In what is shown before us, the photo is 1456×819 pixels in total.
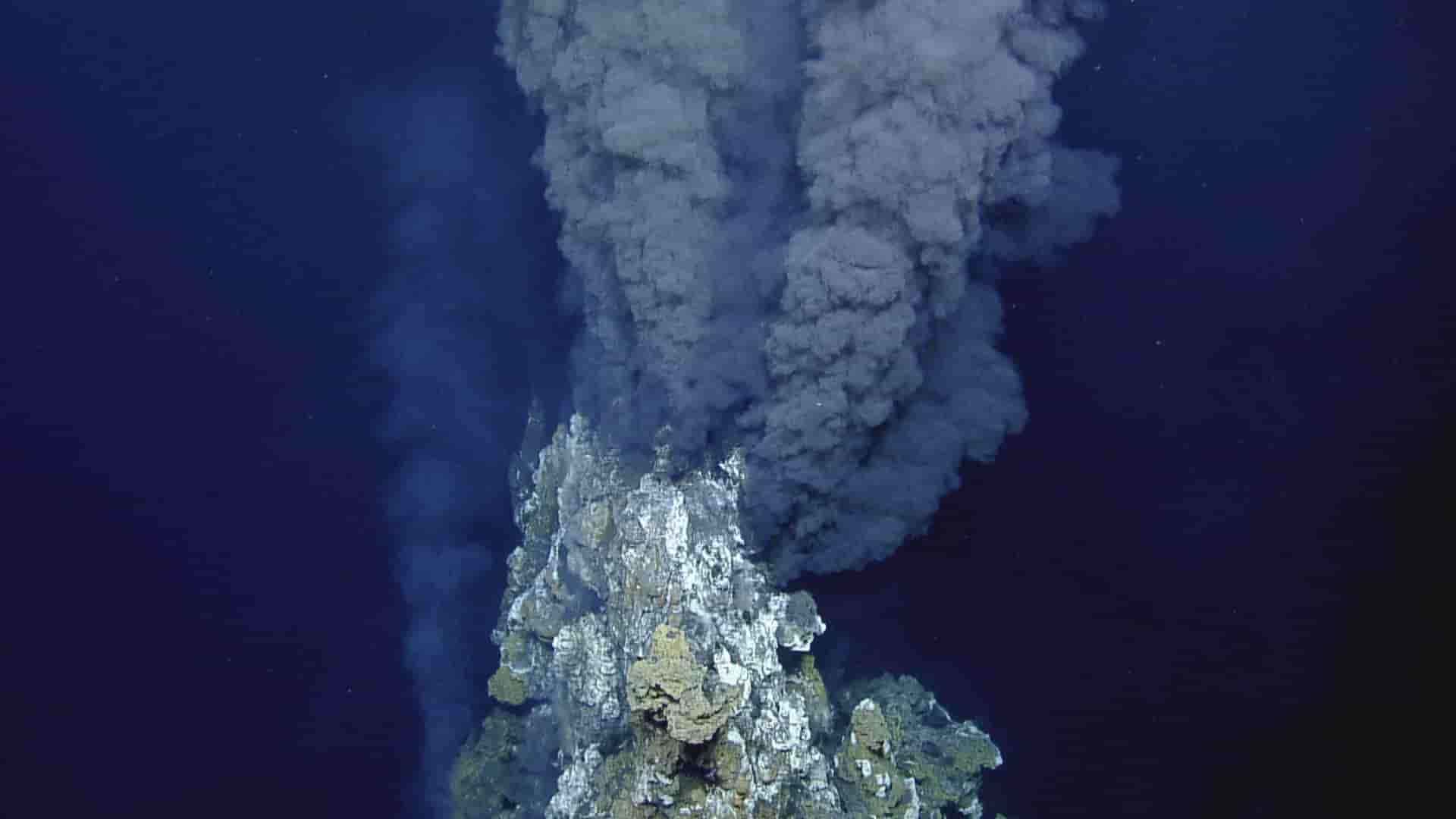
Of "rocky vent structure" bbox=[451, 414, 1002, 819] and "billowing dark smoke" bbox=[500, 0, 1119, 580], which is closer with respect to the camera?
"billowing dark smoke" bbox=[500, 0, 1119, 580]

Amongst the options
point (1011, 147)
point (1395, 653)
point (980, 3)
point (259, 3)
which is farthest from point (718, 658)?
point (259, 3)

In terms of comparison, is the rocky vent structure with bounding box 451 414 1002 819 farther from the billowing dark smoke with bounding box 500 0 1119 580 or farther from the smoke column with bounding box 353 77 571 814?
the smoke column with bounding box 353 77 571 814

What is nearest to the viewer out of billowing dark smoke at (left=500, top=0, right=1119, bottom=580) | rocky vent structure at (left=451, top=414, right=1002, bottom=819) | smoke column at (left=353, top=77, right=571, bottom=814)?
billowing dark smoke at (left=500, top=0, right=1119, bottom=580)

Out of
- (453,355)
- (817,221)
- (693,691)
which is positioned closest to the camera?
(693,691)

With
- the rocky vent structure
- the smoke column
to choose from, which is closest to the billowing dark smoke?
the rocky vent structure

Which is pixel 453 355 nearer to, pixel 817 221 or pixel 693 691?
pixel 817 221

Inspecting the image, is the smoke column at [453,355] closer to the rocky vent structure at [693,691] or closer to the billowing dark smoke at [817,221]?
the rocky vent structure at [693,691]

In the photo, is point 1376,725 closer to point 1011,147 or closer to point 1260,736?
point 1260,736

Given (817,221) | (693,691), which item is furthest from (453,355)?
(693,691)
